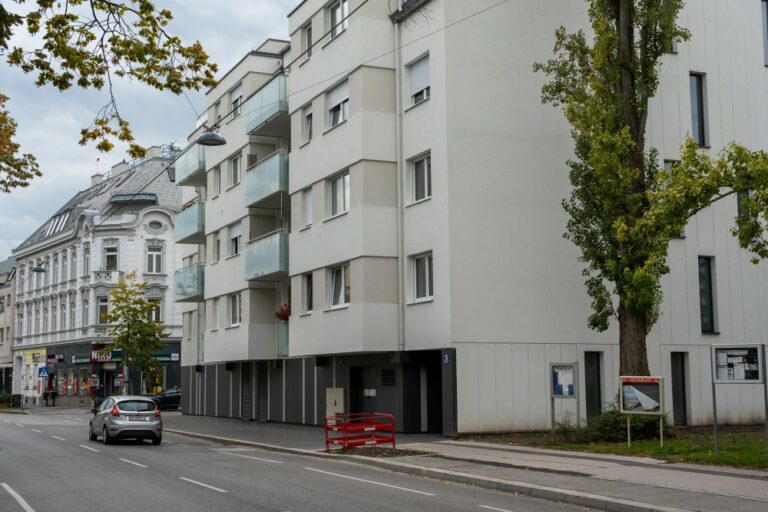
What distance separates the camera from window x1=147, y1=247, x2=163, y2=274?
6544 cm

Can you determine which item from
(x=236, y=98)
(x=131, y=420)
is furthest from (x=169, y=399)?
(x=131, y=420)

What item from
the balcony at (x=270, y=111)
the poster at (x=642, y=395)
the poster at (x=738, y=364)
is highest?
the balcony at (x=270, y=111)

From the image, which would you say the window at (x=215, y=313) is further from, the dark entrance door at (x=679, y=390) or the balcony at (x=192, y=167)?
the dark entrance door at (x=679, y=390)

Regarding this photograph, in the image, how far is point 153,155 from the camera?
73.4m

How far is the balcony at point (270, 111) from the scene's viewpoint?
33.5m

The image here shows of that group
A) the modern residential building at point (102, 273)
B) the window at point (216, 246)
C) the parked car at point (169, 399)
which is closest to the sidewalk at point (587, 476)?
the window at point (216, 246)

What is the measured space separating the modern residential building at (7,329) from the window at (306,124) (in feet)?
185

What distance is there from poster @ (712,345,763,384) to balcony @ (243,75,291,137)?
20.0 meters

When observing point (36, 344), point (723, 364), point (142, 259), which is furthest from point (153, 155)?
point (723, 364)

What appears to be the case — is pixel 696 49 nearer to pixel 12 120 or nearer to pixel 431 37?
pixel 431 37

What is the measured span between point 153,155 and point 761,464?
63.3 metres

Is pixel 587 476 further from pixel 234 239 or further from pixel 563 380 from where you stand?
pixel 234 239

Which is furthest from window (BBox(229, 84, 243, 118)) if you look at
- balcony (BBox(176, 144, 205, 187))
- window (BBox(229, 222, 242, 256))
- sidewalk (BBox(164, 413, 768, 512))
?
sidewalk (BBox(164, 413, 768, 512))

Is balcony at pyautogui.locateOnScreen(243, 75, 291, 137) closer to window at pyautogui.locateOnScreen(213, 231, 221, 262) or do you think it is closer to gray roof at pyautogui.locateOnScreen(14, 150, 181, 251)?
window at pyautogui.locateOnScreen(213, 231, 221, 262)
